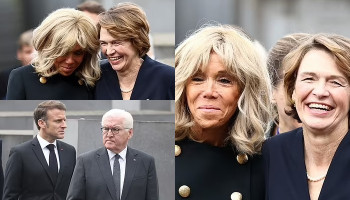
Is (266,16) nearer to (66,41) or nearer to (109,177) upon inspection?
(66,41)

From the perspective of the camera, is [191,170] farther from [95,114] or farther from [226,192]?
[95,114]

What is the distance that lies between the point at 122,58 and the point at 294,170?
2.61 feet

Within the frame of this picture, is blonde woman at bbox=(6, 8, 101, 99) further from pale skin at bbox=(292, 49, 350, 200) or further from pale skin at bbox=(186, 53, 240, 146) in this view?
pale skin at bbox=(292, 49, 350, 200)

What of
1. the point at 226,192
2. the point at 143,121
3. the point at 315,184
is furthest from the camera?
the point at 143,121

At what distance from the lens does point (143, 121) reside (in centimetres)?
235

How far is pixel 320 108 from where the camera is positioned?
77.5 inches

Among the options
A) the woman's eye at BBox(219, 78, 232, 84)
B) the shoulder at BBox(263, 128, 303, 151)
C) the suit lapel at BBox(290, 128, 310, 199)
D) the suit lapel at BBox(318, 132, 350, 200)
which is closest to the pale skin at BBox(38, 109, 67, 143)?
the woman's eye at BBox(219, 78, 232, 84)

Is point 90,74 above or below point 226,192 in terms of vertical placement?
above

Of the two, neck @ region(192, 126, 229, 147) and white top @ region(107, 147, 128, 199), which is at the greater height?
neck @ region(192, 126, 229, 147)

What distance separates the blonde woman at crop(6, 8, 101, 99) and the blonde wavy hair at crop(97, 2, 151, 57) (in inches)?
2.8

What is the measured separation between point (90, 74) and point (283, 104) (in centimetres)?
79

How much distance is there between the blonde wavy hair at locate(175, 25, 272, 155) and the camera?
208cm

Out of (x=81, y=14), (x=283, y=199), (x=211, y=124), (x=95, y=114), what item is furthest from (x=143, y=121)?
(x=283, y=199)

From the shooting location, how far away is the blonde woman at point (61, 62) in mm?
Answer: 2215
